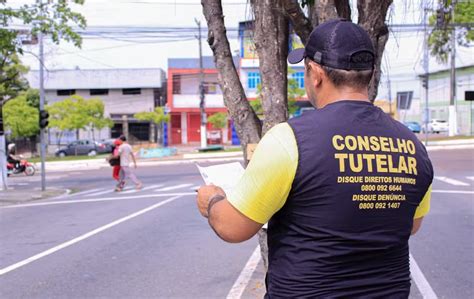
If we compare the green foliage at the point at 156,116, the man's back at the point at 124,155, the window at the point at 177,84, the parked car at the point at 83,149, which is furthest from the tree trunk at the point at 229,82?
the window at the point at 177,84

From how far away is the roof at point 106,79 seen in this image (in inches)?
2143

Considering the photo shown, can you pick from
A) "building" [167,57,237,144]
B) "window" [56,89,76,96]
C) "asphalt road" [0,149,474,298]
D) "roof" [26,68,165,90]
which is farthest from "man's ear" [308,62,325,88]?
"window" [56,89,76,96]

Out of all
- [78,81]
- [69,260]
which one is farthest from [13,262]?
[78,81]

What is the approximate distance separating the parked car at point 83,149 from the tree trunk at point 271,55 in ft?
148

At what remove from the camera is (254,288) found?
6320mm

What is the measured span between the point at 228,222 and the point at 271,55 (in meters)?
1.74

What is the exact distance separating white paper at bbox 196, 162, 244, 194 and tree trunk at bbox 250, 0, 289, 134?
825mm

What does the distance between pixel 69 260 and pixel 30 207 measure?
8.50m

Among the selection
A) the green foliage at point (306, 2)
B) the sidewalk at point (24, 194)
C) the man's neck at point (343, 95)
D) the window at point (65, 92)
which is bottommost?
the sidewalk at point (24, 194)

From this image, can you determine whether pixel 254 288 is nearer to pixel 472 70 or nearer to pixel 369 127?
pixel 369 127

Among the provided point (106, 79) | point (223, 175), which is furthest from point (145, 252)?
point (106, 79)

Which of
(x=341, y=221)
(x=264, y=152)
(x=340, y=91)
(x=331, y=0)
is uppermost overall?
(x=331, y=0)

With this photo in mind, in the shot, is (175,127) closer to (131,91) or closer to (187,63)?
(131,91)

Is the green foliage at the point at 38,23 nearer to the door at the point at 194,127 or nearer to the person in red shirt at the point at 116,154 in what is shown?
the person in red shirt at the point at 116,154
